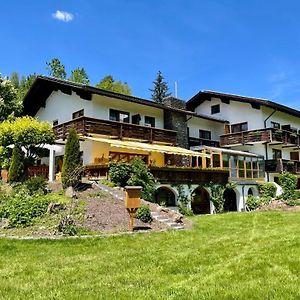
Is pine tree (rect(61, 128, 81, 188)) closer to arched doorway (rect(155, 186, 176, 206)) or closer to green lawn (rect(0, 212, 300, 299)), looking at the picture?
arched doorway (rect(155, 186, 176, 206))

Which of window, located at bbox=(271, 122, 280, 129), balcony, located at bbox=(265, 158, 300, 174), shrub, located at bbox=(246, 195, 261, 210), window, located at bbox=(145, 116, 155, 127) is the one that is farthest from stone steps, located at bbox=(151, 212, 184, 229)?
window, located at bbox=(271, 122, 280, 129)

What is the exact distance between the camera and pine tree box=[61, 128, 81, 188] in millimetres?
19656

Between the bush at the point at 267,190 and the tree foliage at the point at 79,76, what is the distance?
32.8 m

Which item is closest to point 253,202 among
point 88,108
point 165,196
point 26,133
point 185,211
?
point 165,196

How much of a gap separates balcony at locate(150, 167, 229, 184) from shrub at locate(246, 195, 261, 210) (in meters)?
3.70

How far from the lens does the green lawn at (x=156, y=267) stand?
6414 mm

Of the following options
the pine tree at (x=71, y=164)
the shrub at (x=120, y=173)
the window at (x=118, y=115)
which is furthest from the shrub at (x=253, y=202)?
the pine tree at (x=71, y=164)

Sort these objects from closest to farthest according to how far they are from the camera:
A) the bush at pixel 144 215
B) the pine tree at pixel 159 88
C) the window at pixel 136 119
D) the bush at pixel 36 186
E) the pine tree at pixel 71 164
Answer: the bush at pixel 144 215 < the bush at pixel 36 186 < the pine tree at pixel 71 164 < the window at pixel 136 119 < the pine tree at pixel 159 88

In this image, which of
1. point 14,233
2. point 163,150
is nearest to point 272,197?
point 163,150

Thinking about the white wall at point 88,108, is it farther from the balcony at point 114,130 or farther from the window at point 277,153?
the window at point 277,153

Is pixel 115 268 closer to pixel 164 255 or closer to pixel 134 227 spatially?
pixel 164 255

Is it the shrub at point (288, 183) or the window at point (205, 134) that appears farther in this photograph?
the window at point (205, 134)

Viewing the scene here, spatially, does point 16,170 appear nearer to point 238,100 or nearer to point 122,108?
point 122,108

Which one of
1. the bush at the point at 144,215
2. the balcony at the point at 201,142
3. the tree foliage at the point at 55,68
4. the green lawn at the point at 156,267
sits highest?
the tree foliage at the point at 55,68
